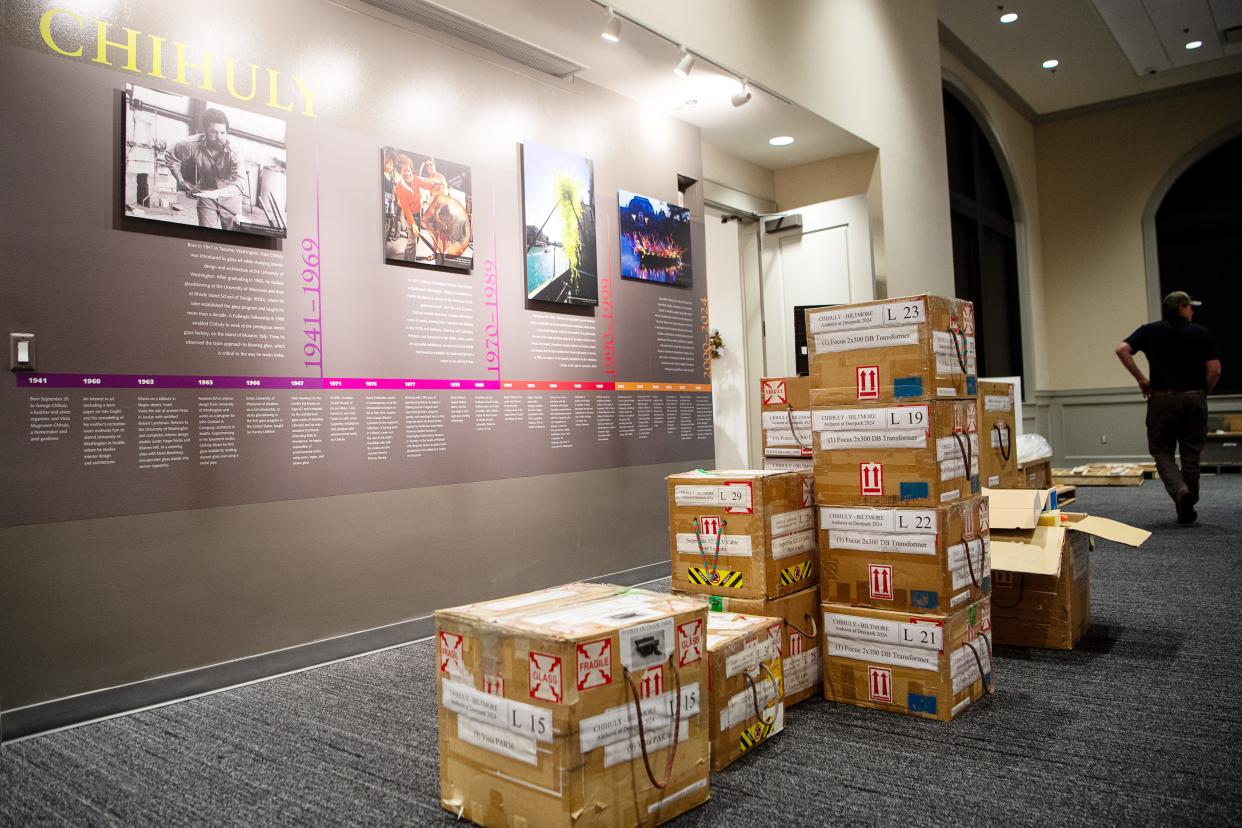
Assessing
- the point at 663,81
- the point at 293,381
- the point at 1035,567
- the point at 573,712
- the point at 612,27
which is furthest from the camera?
the point at 663,81

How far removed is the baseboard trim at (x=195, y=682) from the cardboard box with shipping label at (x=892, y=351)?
2013 mm

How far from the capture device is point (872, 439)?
2496 mm

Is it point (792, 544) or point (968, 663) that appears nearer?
point (968, 663)

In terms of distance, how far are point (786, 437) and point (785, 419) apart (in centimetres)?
8

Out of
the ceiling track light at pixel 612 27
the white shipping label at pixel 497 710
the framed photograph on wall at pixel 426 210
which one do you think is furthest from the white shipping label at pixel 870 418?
the ceiling track light at pixel 612 27

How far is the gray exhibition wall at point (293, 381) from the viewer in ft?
8.30

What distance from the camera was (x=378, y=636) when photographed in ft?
10.9

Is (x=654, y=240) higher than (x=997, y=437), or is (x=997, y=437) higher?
(x=654, y=240)

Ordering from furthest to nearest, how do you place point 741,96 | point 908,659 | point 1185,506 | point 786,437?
point 1185,506 < point 741,96 < point 786,437 < point 908,659

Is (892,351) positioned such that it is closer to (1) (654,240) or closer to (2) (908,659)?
(2) (908,659)

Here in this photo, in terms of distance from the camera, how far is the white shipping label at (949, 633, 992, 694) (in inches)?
93.4

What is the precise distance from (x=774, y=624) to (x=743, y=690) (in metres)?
0.25

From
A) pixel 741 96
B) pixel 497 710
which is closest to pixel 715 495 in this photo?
pixel 497 710

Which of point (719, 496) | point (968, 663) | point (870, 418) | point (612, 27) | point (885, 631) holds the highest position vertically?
point (612, 27)
